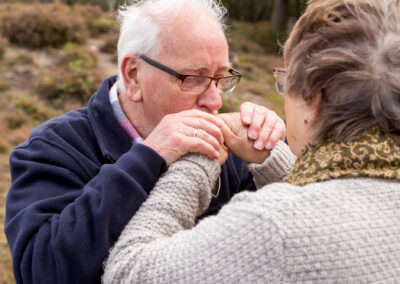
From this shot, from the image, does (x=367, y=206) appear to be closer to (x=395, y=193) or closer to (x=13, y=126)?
(x=395, y=193)

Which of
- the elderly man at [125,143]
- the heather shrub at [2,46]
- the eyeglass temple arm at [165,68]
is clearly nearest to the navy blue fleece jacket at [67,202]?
the elderly man at [125,143]

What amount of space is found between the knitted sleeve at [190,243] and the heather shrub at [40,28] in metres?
10.9

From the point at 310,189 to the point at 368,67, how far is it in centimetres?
43

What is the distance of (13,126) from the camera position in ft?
25.9

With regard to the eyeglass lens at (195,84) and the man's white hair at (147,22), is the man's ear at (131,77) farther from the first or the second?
the eyeglass lens at (195,84)

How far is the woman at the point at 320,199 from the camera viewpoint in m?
1.17

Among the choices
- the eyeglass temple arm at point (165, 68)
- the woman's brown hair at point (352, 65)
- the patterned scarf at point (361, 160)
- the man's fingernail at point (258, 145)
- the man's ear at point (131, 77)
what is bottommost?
the man's fingernail at point (258, 145)

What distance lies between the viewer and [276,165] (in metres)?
2.07

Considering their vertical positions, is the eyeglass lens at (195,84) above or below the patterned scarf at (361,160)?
below

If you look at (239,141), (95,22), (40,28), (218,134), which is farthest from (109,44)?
(218,134)

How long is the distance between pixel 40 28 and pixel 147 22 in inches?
404

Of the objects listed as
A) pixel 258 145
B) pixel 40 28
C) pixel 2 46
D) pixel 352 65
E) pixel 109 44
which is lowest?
pixel 109 44

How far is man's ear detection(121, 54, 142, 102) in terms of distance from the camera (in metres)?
2.26

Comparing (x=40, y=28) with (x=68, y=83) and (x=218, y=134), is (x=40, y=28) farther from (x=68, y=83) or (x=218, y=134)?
(x=218, y=134)
